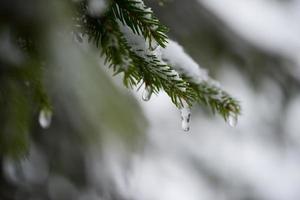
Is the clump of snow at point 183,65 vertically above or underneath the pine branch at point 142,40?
above

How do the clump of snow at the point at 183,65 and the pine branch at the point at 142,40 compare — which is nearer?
the pine branch at the point at 142,40

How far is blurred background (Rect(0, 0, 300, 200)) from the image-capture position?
4.99ft

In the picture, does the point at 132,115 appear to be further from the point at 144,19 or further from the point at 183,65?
the point at 144,19

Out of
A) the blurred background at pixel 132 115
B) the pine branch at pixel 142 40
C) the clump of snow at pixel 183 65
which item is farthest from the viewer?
the blurred background at pixel 132 115

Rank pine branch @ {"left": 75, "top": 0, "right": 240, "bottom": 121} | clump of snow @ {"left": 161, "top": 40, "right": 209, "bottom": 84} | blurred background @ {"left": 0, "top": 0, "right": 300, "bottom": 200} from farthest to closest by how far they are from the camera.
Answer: blurred background @ {"left": 0, "top": 0, "right": 300, "bottom": 200}
clump of snow @ {"left": 161, "top": 40, "right": 209, "bottom": 84}
pine branch @ {"left": 75, "top": 0, "right": 240, "bottom": 121}

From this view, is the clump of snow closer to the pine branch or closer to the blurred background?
the blurred background

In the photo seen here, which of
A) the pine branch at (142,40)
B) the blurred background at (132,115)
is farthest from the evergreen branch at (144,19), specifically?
the blurred background at (132,115)

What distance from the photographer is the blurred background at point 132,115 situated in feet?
4.99

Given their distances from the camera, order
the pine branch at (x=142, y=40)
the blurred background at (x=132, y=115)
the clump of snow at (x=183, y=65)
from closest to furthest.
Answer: the pine branch at (x=142, y=40)
the clump of snow at (x=183, y=65)
the blurred background at (x=132, y=115)

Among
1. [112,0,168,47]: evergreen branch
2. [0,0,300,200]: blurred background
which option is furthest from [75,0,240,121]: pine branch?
[0,0,300,200]: blurred background

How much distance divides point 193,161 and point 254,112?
1.67ft

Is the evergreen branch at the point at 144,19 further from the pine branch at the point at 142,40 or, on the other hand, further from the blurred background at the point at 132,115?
the blurred background at the point at 132,115

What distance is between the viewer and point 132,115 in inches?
86.1

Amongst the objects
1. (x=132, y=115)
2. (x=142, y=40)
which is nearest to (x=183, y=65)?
(x=142, y=40)
